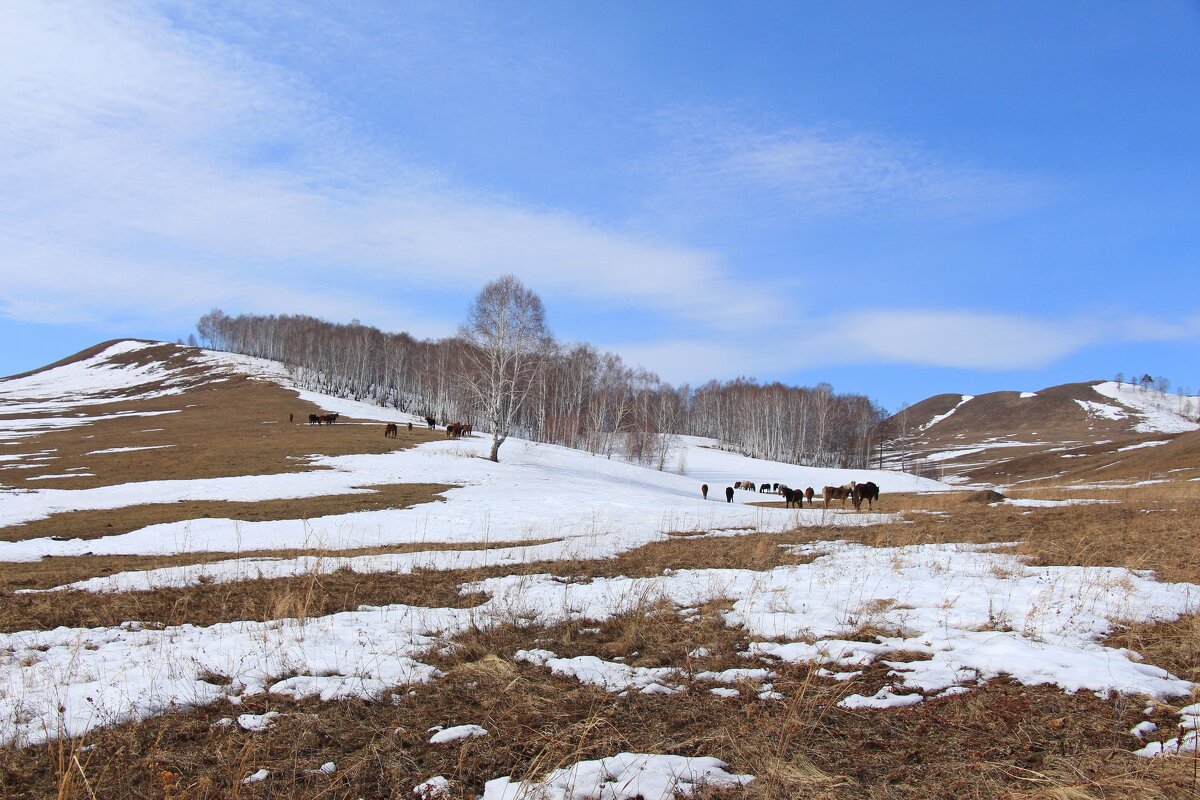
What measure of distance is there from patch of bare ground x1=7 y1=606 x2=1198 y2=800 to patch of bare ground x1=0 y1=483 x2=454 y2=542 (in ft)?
60.1

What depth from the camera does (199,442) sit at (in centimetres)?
4619

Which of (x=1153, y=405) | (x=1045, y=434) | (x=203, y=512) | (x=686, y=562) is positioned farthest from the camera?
(x=1153, y=405)

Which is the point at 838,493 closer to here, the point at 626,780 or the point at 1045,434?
the point at 626,780

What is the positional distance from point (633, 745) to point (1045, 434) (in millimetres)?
178217

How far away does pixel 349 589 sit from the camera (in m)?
9.73

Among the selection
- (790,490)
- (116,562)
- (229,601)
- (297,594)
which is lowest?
(116,562)

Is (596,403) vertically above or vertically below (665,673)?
above

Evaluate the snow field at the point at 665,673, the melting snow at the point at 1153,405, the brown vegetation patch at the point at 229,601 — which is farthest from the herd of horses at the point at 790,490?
the melting snow at the point at 1153,405

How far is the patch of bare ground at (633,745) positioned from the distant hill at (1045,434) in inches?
2545

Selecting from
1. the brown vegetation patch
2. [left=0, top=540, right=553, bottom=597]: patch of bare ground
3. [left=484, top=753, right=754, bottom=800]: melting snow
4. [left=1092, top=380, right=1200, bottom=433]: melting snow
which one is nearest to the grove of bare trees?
[left=0, top=540, right=553, bottom=597]: patch of bare ground

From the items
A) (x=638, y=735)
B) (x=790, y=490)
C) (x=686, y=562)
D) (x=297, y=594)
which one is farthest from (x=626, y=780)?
(x=790, y=490)

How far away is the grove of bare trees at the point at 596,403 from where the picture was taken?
72.0 metres

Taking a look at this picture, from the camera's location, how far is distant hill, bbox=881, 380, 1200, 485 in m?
79.1

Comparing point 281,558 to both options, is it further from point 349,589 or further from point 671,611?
point 671,611
